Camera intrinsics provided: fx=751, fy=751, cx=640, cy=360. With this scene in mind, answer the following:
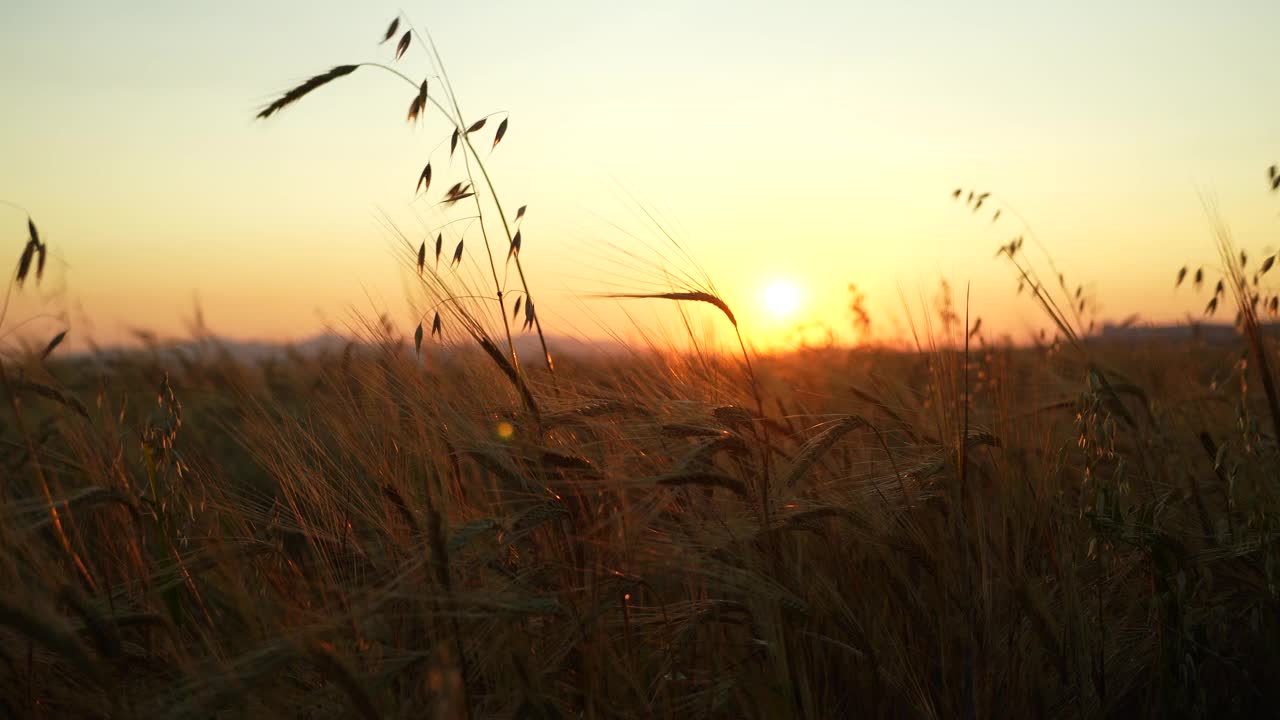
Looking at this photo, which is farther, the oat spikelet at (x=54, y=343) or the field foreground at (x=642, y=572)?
the oat spikelet at (x=54, y=343)

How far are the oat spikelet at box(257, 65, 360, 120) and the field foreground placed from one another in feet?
1.78

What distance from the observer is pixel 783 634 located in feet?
4.25

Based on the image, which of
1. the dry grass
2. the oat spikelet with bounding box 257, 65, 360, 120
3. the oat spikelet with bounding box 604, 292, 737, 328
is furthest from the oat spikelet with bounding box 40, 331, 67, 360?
the oat spikelet with bounding box 604, 292, 737, 328

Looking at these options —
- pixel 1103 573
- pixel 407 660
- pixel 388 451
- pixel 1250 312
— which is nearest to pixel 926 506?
pixel 1103 573

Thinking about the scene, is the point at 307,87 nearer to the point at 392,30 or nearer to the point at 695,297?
the point at 392,30

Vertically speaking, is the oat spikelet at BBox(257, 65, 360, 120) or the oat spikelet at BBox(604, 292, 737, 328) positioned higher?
the oat spikelet at BBox(257, 65, 360, 120)

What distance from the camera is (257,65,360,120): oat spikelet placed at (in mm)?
1610

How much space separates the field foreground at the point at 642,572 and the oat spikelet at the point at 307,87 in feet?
1.78

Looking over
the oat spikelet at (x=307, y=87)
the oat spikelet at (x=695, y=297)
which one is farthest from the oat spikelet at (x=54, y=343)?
the oat spikelet at (x=695, y=297)

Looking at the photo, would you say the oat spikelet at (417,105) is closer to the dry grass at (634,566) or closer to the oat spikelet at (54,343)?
the dry grass at (634,566)

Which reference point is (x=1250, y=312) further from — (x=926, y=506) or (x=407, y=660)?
(x=407, y=660)

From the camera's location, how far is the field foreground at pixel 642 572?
1.21 metres

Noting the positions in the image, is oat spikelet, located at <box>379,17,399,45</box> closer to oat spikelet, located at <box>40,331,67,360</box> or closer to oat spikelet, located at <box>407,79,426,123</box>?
oat spikelet, located at <box>407,79,426,123</box>

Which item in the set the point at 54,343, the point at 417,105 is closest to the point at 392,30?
the point at 417,105
